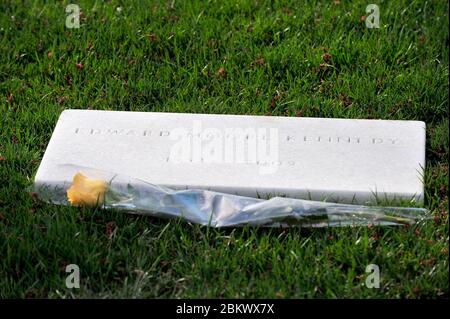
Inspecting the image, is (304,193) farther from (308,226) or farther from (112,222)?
(112,222)

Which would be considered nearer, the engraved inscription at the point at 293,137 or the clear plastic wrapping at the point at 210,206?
the clear plastic wrapping at the point at 210,206

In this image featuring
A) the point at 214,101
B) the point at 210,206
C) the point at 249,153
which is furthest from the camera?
the point at 214,101

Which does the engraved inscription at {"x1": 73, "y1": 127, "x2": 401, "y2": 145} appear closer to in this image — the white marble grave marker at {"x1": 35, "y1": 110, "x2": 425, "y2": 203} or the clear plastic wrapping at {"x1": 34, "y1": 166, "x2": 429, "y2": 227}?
the white marble grave marker at {"x1": 35, "y1": 110, "x2": 425, "y2": 203}

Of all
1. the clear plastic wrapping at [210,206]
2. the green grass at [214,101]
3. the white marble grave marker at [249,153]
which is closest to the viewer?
the green grass at [214,101]

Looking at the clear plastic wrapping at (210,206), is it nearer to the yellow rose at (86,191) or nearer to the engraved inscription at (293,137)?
the yellow rose at (86,191)

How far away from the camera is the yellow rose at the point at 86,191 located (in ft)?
11.2

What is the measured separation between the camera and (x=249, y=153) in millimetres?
3676

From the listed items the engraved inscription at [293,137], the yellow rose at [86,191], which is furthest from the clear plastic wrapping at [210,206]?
the engraved inscription at [293,137]

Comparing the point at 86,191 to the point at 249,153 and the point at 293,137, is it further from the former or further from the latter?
the point at 293,137

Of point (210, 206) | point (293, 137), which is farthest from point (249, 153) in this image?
point (210, 206)

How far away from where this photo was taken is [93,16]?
15.7 feet

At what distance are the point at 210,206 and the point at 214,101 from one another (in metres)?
0.83

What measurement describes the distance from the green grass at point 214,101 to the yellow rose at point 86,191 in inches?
1.6

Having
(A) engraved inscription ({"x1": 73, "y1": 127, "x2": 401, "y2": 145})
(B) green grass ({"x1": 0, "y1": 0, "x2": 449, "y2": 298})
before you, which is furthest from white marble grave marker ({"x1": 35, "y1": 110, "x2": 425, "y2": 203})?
(B) green grass ({"x1": 0, "y1": 0, "x2": 449, "y2": 298})
